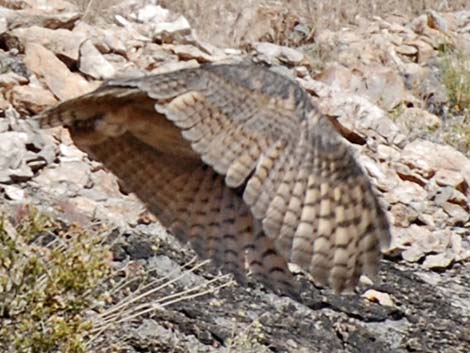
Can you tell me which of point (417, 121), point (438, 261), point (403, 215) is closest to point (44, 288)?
point (438, 261)

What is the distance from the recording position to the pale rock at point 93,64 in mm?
8336

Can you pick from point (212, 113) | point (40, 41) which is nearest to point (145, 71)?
point (40, 41)

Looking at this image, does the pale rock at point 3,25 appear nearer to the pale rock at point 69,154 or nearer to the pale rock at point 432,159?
the pale rock at point 69,154

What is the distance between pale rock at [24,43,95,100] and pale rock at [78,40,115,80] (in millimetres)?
120

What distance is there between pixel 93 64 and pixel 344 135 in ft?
4.78

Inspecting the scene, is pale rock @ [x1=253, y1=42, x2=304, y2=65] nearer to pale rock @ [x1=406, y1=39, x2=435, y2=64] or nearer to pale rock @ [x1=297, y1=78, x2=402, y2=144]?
pale rock @ [x1=297, y1=78, x2=402, y2=144]

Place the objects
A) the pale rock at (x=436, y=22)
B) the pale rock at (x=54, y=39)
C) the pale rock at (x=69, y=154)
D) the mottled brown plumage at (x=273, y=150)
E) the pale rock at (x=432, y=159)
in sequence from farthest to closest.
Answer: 1. the pale rock at (x=436, y=22)
2. the pale rock at (x=432, y=159)
3. the pale rock at (x=54, y=39)
4. the pale rock at (x=69, y=154)
5. the mottled brown plumage at (x=273, y=150)

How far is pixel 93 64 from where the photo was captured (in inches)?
330

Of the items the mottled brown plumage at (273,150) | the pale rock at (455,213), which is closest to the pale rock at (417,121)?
the pale rock at (455,213)

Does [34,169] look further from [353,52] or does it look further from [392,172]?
[353,52]

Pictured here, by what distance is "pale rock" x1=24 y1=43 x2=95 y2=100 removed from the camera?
795cm

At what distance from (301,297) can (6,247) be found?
1.84m

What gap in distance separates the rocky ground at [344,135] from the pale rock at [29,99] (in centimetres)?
1

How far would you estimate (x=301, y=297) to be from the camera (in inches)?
271
